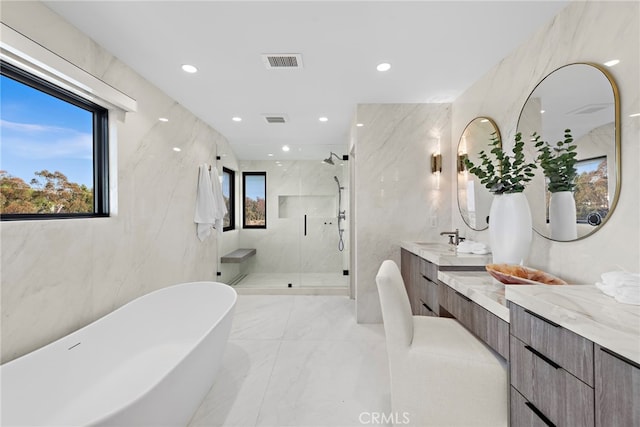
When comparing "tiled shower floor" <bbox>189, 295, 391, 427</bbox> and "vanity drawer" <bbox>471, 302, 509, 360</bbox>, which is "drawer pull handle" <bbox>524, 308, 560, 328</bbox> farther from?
"tiled shower floor" <bbox>189, 295, 391, 427</bbox>

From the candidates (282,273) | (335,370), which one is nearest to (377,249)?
(335,370)

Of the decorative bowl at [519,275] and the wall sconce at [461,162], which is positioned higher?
the wall sconce at [461,162]

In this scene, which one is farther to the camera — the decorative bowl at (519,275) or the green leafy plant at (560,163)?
the green leafy plant at (560,163)

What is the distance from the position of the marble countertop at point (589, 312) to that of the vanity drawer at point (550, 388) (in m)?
0.18

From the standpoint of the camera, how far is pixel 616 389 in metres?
0.72

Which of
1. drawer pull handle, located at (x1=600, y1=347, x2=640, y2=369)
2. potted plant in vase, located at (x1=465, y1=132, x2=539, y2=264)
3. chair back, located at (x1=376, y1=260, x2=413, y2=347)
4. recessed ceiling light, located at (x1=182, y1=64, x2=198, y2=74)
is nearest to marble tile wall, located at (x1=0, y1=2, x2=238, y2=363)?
recessed ceiling light, located at (x1=182, y1=64, x2=198, y2=74)

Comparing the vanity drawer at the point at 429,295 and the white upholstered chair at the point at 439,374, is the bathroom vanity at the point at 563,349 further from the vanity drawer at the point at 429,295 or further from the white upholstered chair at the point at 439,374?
the vanity drawer at the point at 429,295

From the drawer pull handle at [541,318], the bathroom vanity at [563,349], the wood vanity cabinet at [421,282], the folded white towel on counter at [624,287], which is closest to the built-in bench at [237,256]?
the wood vanity cabinet at [421,282]

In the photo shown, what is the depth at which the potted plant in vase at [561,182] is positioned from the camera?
1.45 metres

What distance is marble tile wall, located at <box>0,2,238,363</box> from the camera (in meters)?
1.42

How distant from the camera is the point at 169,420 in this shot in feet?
4.09

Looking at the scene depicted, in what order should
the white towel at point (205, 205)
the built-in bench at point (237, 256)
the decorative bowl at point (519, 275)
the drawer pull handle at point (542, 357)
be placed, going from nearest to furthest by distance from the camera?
the drawer pull handle at point (542, 357) → the decorative bowl at point (519, 275) → the white towel at point (205, 205) → the built-in bench at point (237, 256)

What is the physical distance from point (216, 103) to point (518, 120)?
9.33 ft

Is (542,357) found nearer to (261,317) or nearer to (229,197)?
(261,317)
